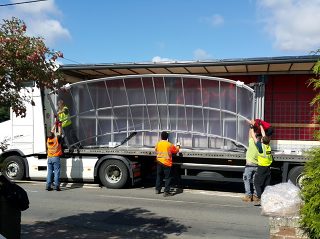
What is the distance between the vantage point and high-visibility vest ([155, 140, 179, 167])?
11.7 m

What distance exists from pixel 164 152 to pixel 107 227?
13.3 ft

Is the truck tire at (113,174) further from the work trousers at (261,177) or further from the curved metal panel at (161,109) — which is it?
the work trousers at (261,177)

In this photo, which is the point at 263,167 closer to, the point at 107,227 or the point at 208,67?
the point at 208,67

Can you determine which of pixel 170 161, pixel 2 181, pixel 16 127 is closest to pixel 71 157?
pixel 16 127

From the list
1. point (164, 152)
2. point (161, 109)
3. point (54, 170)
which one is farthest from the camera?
point (161, 109)

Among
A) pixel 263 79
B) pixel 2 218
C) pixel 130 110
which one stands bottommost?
pixel 2 218

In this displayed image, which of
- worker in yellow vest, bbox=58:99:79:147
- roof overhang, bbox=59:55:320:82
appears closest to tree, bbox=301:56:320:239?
roof overhang, bbox=59:55:320:82

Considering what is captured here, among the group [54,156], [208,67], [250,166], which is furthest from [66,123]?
[250,166]

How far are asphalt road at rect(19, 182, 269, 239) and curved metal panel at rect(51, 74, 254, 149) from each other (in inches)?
63.9

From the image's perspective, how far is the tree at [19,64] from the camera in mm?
4844

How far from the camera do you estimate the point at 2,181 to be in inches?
225

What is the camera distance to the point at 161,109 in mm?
12734

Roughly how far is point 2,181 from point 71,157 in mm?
7555

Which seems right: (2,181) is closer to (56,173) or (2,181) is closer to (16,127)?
(56,173)
